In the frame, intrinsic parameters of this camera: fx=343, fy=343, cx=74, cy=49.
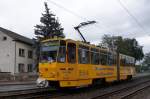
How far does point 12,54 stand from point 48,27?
1039cm

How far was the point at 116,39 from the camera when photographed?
108000mm

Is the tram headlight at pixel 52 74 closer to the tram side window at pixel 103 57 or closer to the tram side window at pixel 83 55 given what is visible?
the tram side window at pixel 83 55

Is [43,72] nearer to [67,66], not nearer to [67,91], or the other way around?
[67,66]

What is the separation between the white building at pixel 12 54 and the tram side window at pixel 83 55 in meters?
36.5

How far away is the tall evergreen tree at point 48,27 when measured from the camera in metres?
65.9

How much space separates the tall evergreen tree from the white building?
4.81 meters

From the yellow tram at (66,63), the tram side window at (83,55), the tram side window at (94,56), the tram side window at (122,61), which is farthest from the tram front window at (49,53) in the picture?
the tram side window at (122,61)

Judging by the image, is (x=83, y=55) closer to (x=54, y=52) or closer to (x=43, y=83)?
(x=54, y=52)

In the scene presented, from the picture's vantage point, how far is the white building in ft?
192

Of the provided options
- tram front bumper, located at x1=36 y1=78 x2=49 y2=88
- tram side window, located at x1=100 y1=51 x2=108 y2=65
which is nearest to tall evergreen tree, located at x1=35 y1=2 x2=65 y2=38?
tram side window, located at x1=100 y1=51 x2=108 y2=65

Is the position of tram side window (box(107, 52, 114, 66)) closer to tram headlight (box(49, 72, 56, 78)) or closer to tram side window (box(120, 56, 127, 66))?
tram side window (box(120, 56, 127, 66))

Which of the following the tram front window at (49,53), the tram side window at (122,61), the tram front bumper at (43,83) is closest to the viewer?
the tram front bumper at (43,83)

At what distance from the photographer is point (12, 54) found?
58844 mm

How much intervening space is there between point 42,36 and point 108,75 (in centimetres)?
4075
